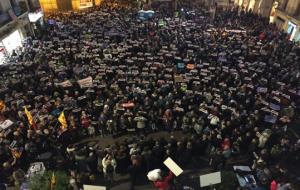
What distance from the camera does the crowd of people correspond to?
48.0ft

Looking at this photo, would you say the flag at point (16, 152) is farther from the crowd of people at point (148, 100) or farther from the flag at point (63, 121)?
the flag at point (63, 121)

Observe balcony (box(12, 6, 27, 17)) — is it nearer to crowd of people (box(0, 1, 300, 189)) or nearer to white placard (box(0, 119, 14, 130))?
crowd of people (box(0, 1, 300, 189))

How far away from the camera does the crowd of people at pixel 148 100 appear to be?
14633 millimetres

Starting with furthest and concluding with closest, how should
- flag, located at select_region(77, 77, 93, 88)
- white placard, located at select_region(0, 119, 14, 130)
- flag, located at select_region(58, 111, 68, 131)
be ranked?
flag, located at select_region(77, 77, 93, 88)
white placard, located at select_region(0, 119, 14, 130)
flag, located at select_region(58, 111, 68, 131)

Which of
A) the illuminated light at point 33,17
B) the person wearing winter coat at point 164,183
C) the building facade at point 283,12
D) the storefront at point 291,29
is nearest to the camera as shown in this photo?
the person wearing winter coat at point 164,183

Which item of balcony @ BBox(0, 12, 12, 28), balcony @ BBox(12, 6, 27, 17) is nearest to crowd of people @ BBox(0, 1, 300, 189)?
balcony @ BBox(0, 12, 12, 28)

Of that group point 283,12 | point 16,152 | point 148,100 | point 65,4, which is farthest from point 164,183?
point 65,4

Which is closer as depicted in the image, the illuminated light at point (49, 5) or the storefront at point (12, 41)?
the storefront at point (12, 41)

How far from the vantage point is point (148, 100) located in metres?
17.6

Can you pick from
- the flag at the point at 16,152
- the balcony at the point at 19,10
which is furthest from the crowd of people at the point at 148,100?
the balcony at the point at 19,10

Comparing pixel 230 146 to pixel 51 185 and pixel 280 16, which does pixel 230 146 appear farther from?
pixel 280 16

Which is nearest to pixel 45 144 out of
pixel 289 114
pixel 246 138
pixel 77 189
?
pixel 77 189

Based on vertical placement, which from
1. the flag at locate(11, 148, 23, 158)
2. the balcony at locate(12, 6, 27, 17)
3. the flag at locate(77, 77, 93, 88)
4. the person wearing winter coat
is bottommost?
the person wearing winter coat

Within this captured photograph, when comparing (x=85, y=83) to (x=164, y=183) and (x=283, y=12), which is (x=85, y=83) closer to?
(x=164, y=183)
